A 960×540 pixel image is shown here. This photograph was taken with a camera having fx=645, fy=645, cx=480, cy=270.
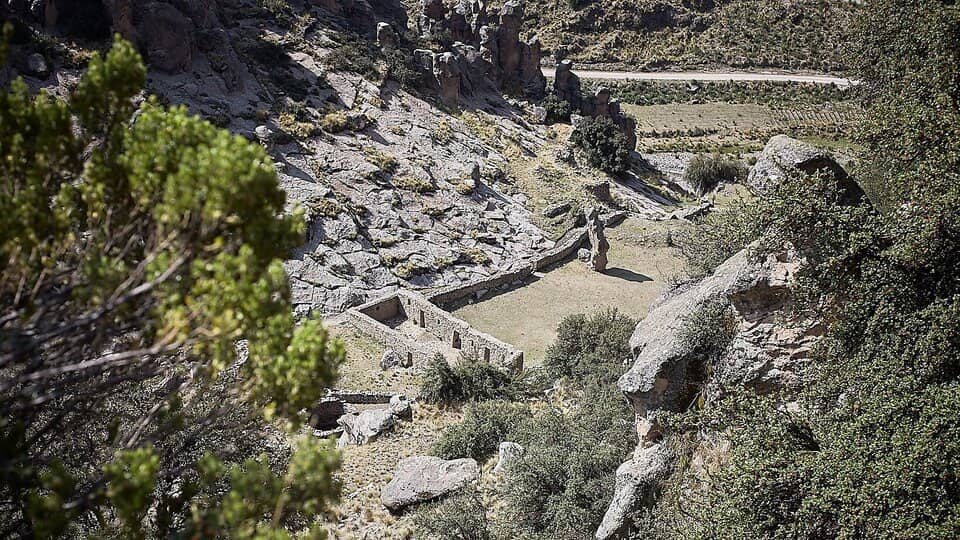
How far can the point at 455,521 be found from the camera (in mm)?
10180

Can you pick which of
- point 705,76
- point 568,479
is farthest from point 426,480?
point 705,76

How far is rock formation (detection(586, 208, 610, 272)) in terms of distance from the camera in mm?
23484

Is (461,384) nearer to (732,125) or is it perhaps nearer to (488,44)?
(488,44)

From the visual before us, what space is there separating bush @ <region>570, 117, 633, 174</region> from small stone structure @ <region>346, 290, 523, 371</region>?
15208 mm

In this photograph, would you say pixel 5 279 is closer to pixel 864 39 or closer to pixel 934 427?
pixel 934 427

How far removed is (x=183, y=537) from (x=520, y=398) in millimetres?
11875

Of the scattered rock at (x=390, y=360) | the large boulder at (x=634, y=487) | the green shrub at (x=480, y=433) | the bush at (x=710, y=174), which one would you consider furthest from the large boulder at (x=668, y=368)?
the bush at (x=710, y=174)

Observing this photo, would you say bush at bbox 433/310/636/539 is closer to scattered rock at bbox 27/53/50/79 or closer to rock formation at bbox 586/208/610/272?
rock formation at bbox 586/208/610/272

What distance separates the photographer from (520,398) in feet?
51.4

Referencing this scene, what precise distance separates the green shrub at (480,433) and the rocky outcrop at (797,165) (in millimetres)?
6954

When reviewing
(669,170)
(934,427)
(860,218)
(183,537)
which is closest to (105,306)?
(183,537)

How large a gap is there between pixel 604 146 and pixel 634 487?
81.8 ft

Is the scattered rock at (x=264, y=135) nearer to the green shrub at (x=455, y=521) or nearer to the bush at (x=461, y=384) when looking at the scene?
the bush at (x=461, y=384)

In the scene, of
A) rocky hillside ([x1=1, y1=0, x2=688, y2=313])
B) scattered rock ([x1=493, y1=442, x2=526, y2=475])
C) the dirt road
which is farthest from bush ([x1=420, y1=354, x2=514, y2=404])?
the dirt road
